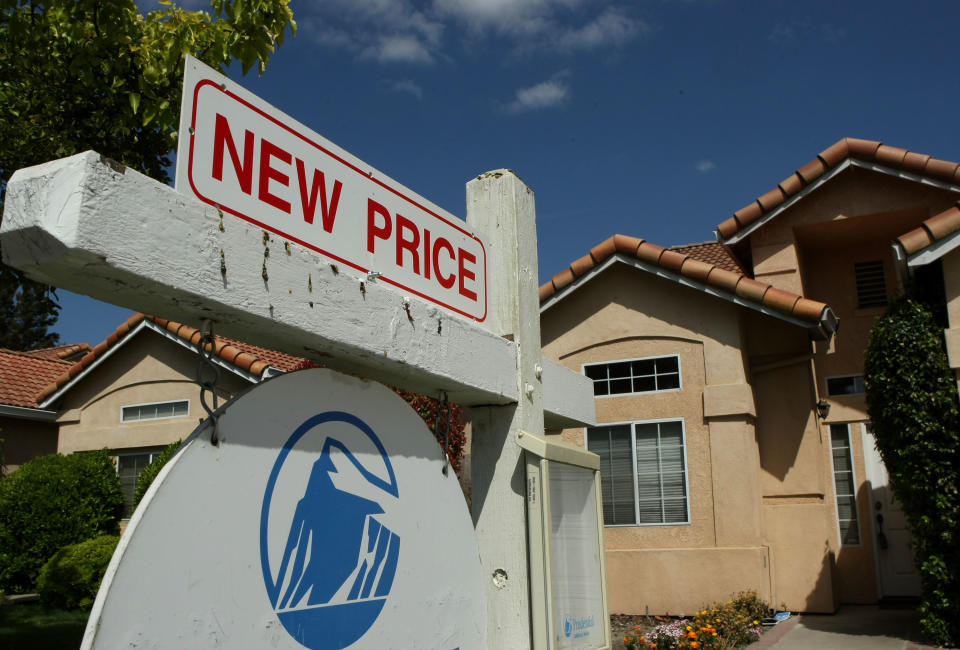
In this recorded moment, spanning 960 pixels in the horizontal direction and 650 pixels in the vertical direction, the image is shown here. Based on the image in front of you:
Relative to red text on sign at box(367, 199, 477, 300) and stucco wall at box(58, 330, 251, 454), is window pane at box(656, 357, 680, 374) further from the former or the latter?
red text on sign at box(367, 199, 477, 300)

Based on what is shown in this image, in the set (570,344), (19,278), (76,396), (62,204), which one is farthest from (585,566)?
(76,396)

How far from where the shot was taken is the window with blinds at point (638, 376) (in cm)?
1170

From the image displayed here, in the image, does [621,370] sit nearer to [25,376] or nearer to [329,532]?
[329,532]

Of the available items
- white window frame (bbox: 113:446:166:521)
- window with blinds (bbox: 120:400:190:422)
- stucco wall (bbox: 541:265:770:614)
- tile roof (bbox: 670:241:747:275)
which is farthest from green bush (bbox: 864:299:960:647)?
white window frame (bbox: 113:446:166:521)

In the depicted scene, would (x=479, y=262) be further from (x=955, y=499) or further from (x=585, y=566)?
(x=955, y=499)

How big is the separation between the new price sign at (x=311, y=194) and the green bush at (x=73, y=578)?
34.3 feet

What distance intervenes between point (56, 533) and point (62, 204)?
13710 millimetres

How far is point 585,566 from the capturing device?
3.78m

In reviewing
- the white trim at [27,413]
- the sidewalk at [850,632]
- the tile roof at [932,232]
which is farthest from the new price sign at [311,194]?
the white trim at [27,413]

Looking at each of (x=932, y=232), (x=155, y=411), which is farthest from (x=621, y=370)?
(x=155, y=411)

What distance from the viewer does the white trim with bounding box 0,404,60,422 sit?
1566cm

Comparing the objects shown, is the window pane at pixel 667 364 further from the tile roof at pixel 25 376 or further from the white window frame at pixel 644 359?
the tile roof at pixel 25 376

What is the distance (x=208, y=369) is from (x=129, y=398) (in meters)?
14.2

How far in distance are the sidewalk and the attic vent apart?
15.0ft
